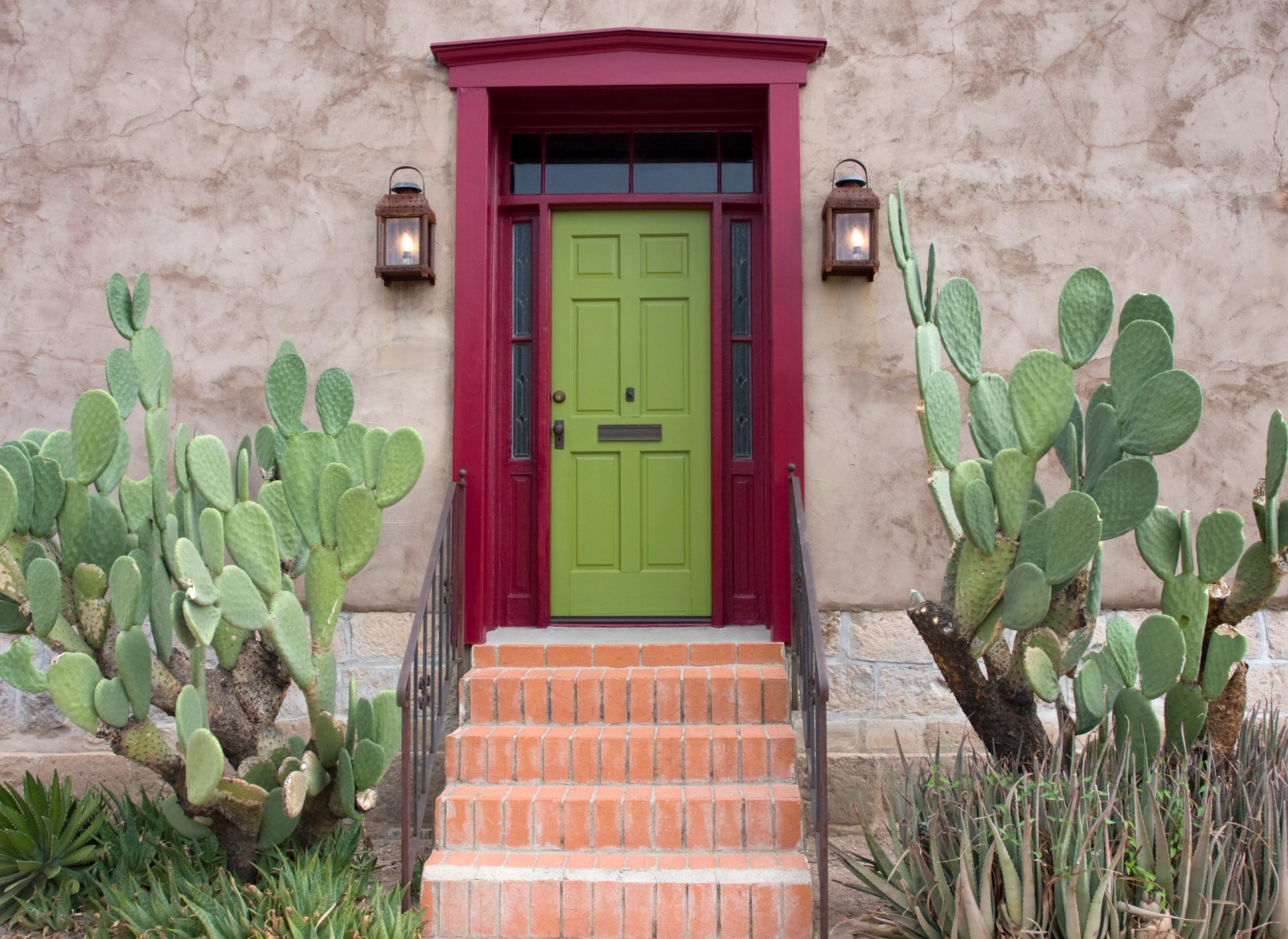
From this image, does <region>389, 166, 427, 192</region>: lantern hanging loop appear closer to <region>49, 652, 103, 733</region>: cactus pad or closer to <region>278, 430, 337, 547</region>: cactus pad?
<region>278, 430, 337, 547</region>: cactus pad

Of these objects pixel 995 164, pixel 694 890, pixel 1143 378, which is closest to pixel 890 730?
pixel 694 890

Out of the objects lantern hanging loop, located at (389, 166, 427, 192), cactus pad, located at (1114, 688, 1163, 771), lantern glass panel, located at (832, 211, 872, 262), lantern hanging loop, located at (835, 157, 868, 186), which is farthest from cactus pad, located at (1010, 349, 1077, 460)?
lantern hanging loop, located at (389, 166, 427, 192)

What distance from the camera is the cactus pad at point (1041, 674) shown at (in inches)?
116

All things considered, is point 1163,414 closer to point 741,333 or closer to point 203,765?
point 741,333

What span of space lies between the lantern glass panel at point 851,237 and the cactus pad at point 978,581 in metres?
1.71

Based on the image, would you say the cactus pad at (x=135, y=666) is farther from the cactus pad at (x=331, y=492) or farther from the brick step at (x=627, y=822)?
the brick step at (x=627, y=822)

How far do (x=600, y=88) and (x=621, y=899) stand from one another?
3504 millimetres

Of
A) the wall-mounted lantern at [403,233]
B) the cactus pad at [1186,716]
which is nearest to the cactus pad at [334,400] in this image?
the wall-mounted lantern at [403,233]

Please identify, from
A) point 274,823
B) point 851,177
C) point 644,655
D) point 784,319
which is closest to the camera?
point 274,823

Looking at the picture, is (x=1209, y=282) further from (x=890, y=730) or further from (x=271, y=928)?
(x=271, y=928)

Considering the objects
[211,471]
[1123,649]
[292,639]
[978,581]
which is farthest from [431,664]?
[1123,649]

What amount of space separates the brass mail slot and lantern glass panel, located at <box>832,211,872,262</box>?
1.17m

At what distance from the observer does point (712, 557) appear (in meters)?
4.71

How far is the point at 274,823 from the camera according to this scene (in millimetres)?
3354
